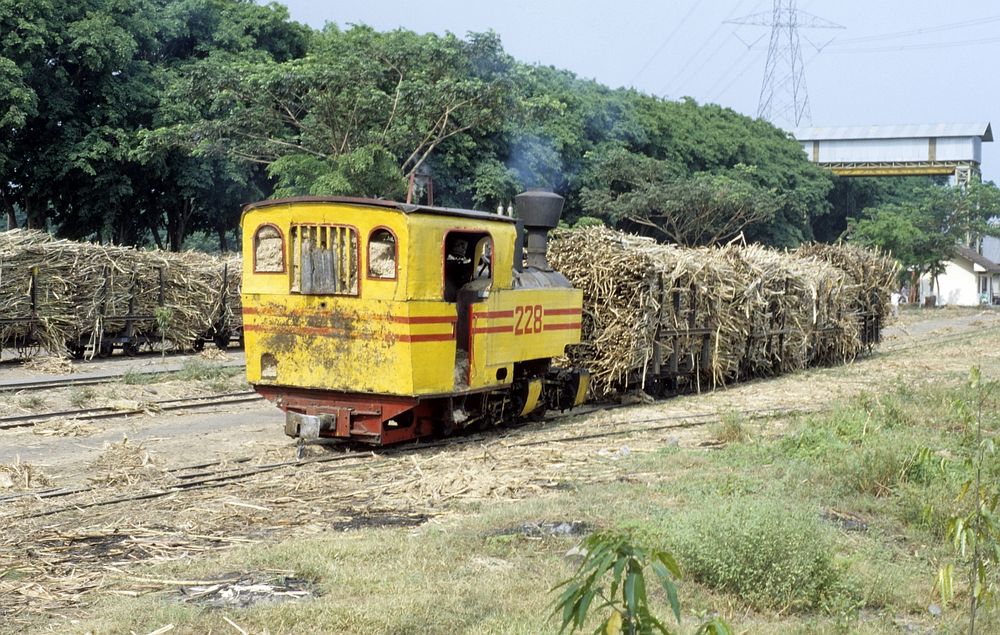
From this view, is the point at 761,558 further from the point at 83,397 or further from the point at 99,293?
the point at 99,293

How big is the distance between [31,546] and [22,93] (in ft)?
78.8

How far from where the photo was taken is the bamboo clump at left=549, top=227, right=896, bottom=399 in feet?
52.1

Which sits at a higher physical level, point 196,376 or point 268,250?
point 268,250

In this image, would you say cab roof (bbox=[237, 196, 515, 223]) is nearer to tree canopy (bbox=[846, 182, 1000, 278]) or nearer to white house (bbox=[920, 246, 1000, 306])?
tree canopy (bbox=[846, 182, 1000, 278])

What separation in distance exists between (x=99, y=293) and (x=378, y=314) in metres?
13.9

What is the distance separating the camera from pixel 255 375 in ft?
38.5

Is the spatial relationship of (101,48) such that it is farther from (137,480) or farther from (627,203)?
(137,480)

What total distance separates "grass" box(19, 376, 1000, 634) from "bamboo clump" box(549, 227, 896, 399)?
236 inches

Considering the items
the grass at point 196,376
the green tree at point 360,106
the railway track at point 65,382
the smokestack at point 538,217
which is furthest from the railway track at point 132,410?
the green tree at point 360,106

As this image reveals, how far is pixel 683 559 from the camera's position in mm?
6719

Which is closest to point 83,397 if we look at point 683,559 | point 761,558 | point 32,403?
point 32,403

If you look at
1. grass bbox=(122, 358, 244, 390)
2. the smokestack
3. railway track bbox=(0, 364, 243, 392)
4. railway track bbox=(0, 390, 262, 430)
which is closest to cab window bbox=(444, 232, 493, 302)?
the smokestack

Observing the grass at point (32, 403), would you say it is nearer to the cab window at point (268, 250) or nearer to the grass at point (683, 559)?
the cab window at point (268, 250)

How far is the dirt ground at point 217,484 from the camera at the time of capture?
7145mm
